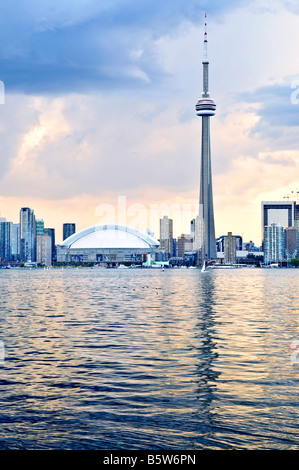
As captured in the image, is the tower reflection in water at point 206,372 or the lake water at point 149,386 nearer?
the lake water at point 149,386

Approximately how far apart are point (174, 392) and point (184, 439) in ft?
18.4

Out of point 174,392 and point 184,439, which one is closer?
point 184,439

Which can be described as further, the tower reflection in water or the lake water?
the tower reflection in water

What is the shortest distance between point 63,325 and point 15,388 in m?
22.1

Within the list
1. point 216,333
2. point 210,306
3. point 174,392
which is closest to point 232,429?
point 174,392

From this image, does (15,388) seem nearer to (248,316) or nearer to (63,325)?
(63,325)

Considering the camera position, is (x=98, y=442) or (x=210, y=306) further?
(x=210, y=306)

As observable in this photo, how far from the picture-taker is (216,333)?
39.4m

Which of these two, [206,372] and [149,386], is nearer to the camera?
[149,386]

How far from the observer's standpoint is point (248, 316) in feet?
171
